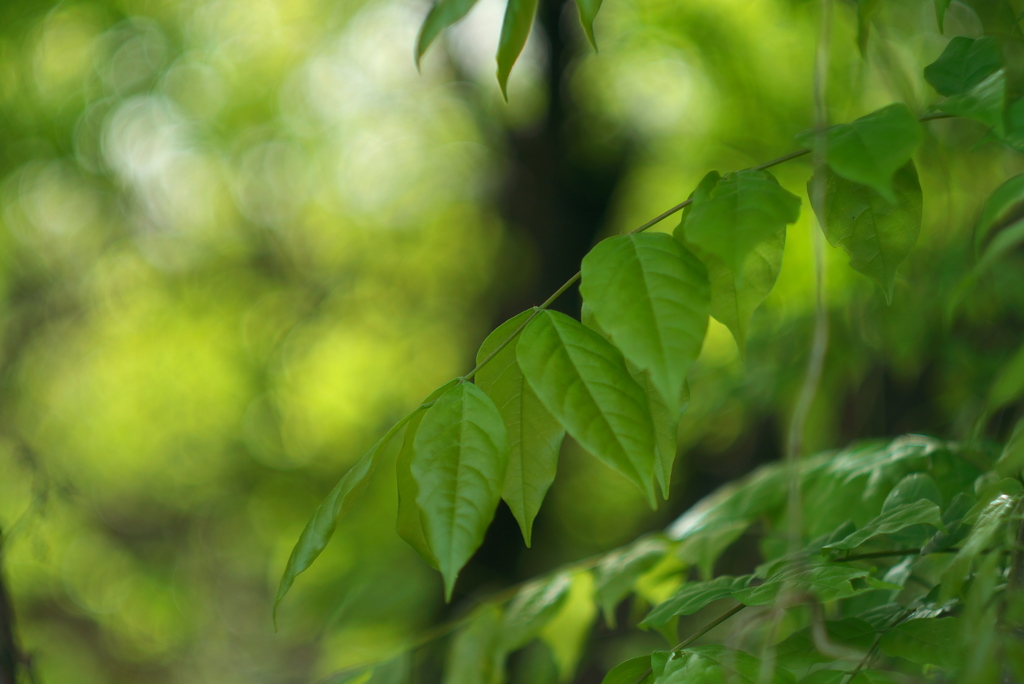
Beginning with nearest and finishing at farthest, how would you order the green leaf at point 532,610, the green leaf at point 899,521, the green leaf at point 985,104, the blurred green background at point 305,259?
the green leaf at point 985,104 < the green leaf at point 899,521 < the green leaf at point 532,610 < the blurred green background at point 305,259

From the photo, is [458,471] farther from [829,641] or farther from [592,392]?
[829,641]

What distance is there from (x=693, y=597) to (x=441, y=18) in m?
0.64

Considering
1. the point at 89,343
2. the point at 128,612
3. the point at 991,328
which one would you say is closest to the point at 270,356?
the point at 89,343

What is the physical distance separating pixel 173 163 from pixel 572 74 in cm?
271

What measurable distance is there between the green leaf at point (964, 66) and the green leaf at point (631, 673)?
0.62 meters

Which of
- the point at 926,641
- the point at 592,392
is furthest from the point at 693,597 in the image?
the point at 592,392

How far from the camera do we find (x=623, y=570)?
3.26ft

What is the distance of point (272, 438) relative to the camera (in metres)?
5.45

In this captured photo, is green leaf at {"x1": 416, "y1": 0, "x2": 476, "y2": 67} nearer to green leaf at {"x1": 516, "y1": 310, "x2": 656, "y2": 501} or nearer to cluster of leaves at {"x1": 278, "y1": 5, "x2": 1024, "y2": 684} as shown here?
cluster of leaves at {"x1": 278, "y1": 5, "x2": 1024, "y2": 684}

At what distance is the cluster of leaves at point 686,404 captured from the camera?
53cm

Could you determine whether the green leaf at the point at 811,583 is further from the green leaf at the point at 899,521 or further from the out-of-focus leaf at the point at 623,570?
the out-of-focus leaf at the point at 623,570

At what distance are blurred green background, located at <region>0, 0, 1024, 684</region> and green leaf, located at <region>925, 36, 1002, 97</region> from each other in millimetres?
1726

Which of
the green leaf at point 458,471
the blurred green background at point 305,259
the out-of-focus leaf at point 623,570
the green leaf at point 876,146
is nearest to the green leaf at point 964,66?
the green leaf at point 876,146

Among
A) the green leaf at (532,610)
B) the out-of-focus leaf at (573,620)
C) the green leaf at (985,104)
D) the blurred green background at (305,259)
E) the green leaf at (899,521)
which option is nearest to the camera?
the green leaf at (985,104)
